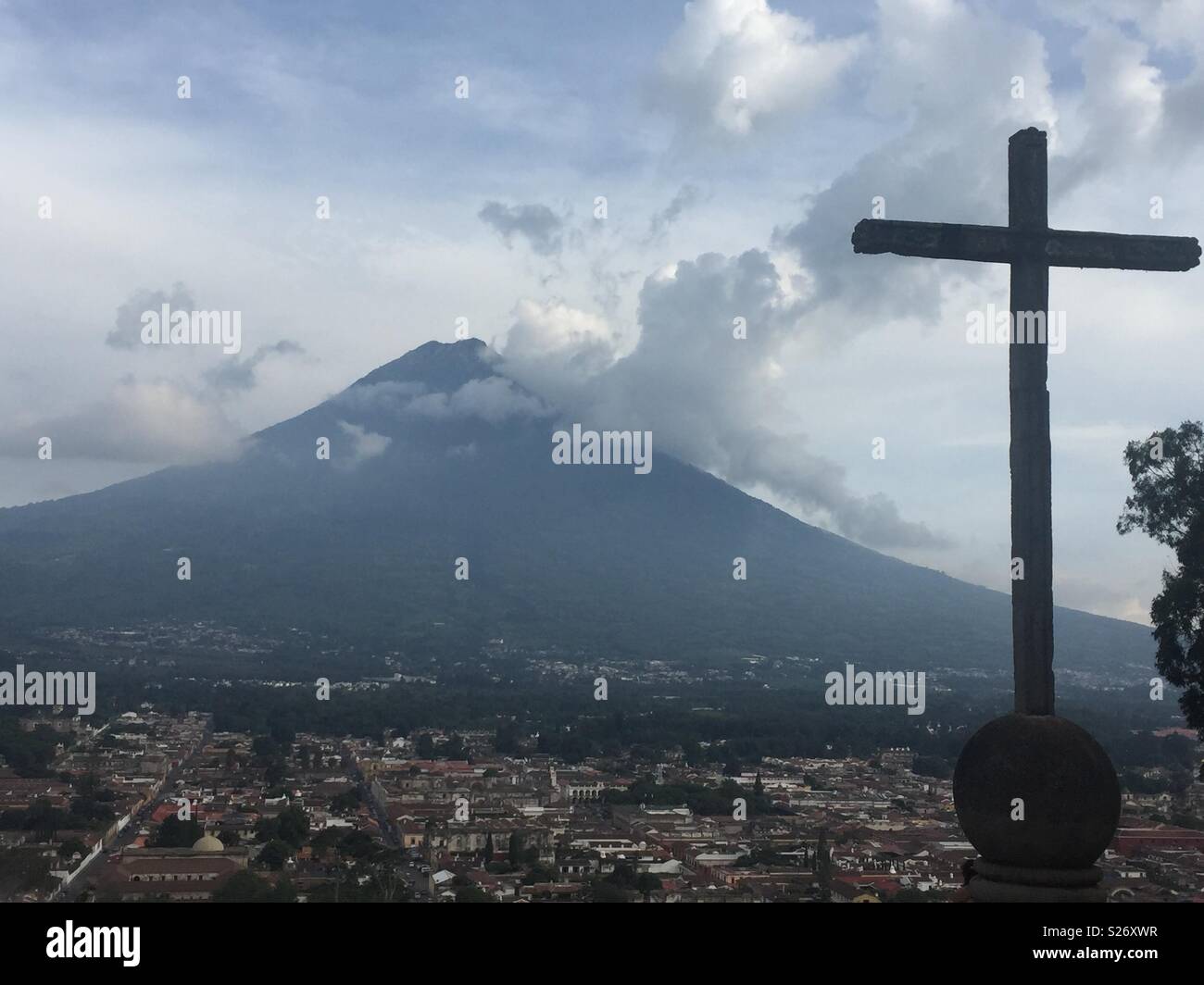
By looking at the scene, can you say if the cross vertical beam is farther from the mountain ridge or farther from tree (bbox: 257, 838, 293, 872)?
the mountain ridge

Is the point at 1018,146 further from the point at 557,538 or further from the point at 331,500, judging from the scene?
the point at 331,500

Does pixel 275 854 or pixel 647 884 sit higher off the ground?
pixel 647 884

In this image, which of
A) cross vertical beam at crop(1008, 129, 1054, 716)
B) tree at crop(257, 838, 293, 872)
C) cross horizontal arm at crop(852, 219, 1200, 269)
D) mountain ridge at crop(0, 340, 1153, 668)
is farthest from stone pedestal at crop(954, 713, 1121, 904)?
mountain ridge at crop(0, 340, 1153, 668)

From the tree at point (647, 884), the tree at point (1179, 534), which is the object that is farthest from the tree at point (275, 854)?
the tree at point (1179, 534)

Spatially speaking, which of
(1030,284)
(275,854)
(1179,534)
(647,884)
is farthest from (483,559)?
(1030,284)

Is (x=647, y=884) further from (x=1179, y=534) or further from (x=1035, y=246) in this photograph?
(x=1035, y=246)

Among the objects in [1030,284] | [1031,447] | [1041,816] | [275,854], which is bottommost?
[275,854]
